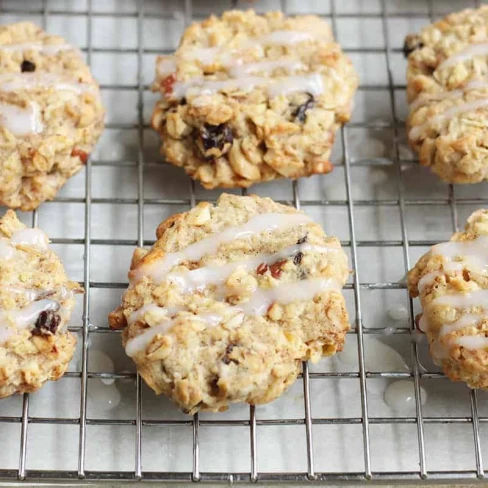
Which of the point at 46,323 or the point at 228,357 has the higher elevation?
the point at 46,323

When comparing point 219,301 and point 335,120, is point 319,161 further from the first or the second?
point 219,301

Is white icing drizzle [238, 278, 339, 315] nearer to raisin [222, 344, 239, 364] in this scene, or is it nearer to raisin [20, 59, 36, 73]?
raisin [222, 344, 239, 364]

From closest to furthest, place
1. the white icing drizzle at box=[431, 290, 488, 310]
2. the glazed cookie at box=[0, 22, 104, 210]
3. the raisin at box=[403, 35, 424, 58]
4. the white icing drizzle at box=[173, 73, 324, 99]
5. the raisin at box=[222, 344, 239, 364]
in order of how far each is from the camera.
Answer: the raisin at box=[222, 344, 239, 364] → the white icing drizzle at box=[431, 290, 488, 310] → the glazed cookie at box=[0, 22, 104, 210] → the white icing drizzle at box=[173, 73, 324, 99] → the raisin at box=[403, 35, 424, 58]

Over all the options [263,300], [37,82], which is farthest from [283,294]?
[37,82]

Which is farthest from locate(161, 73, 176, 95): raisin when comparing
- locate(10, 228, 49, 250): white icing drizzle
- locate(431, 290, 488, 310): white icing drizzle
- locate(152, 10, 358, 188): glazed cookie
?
locate(431, 290, 488, 310): white icing drizzle

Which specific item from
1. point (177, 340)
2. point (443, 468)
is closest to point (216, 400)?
point (177, 340)

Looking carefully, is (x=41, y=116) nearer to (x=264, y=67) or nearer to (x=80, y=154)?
(x=80, y=154)
